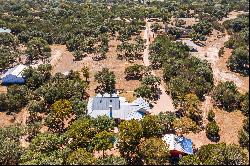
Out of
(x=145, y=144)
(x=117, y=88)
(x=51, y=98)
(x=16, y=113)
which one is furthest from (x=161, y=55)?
(x=145, y=144)

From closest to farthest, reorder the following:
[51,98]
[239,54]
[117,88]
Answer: [51,98] < [117,88] < [239,54]

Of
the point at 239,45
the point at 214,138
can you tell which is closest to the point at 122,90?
the point at 214,138

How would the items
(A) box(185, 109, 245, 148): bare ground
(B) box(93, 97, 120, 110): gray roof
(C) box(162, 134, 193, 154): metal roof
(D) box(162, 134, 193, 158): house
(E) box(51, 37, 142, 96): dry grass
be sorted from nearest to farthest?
(D) box(162, 134, 193, 158): house → (C) box(162, 134, 193, 154): metal roof → (A) box(185, 109, 245, 148): bare ground → (B) box(93, 97, 120, 110): gray roof → (E) box(51, 37, 142, 96): dry grass

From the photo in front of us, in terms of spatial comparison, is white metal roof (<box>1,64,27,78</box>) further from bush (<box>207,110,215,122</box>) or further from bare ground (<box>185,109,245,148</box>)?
bush (<box>207,110,215,122</box>)

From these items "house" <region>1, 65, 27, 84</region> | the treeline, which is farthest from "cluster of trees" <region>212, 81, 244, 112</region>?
"house" <region>1, 65, 27, 84</region>

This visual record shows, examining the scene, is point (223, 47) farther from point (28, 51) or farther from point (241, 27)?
point (28, 51)

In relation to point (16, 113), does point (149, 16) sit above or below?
above

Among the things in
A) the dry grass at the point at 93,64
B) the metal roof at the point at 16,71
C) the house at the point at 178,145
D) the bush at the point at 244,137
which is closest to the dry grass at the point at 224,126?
the bush at the point at 244,137

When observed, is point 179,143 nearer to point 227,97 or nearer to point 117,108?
point 117,108
